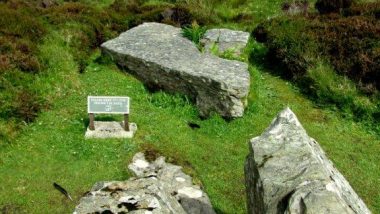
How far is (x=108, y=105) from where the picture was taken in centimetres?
1117

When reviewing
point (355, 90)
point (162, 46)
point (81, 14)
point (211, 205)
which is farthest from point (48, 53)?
point (355, 90)

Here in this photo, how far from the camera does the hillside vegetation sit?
404 inches

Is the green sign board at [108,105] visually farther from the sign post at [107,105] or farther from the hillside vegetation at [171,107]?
the hillside vegetation at [171,107]

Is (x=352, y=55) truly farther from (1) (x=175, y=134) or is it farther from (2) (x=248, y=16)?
(2) (x=248, y=16)

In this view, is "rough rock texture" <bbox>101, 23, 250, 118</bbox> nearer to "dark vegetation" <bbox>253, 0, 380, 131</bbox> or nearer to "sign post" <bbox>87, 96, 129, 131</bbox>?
"dark vegetation" <bbox>253, 0, 380, 131</bbox>

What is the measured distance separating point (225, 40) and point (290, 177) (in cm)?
1066

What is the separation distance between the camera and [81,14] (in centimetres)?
1977

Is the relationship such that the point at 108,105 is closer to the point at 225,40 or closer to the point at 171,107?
the point at 171,107

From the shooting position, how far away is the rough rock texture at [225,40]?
15.9 metres

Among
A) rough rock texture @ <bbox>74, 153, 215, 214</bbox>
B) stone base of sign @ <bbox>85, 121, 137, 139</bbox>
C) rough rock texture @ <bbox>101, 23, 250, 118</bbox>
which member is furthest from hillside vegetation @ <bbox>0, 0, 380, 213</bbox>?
rough rock texture @ <bbox>74, 153, 215, 214</bbox>

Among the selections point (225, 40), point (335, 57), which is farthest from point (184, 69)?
point (335, 57)

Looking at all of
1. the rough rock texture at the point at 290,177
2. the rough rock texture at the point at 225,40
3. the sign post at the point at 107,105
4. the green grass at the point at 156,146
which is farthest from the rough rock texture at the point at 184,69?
the rough rock texture at the point at 290,177

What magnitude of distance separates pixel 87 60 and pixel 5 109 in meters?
4.72

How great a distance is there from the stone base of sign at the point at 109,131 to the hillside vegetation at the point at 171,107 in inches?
7.9
